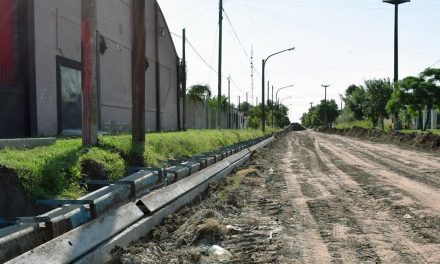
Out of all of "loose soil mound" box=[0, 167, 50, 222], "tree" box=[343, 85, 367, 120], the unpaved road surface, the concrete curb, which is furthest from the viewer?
"tree" box=[343, 85, 367, 120]

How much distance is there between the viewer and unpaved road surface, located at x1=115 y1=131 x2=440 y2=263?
5836 millimetres

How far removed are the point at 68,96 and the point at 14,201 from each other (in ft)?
49.9

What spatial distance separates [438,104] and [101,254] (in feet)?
119

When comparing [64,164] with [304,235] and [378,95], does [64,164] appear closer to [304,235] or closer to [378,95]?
[304,235]

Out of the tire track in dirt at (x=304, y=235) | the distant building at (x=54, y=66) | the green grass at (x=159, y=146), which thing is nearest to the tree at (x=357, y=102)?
the distant building at (x=54, y=66)

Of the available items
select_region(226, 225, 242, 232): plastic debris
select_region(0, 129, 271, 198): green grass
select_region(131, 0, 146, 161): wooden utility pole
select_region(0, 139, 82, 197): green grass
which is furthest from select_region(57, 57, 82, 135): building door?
select_region(226, 225, 242, 232): plastic debris

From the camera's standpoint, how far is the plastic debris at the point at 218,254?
5754 mm

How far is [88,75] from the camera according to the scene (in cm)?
1115

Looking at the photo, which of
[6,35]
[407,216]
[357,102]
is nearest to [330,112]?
[357,102]

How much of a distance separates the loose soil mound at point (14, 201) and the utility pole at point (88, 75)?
4.04 meters

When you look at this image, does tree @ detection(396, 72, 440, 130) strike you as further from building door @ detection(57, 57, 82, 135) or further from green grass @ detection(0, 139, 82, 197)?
green grass @ detection(0, 139, 82, 197)

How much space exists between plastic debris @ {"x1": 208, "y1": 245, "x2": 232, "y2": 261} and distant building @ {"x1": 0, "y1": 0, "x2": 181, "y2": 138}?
12.7 m

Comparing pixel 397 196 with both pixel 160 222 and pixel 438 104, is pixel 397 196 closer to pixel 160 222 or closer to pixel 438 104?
pixel 160 222

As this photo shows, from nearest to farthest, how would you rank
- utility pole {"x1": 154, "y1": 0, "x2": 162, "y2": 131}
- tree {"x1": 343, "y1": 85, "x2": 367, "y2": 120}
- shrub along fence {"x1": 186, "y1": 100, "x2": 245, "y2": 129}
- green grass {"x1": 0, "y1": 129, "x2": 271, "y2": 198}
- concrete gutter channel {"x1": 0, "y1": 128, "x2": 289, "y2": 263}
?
concrete gutter channel {"x1": 0, "y1": 128, "x2": 289, "y2": 263}, green grass {"x1": 0, "y1": 129, "x2": 271, "y2": 198}, utility pole {"x1": 154, "y1": 0, "x2": 162, "y2": 131}, shrub along fence {"x1": 186, "y1": 100, "x2": 245, "y2": 129}, tree {"x1": 343, "y1": 85, "x2": 367, "y2": 120}
